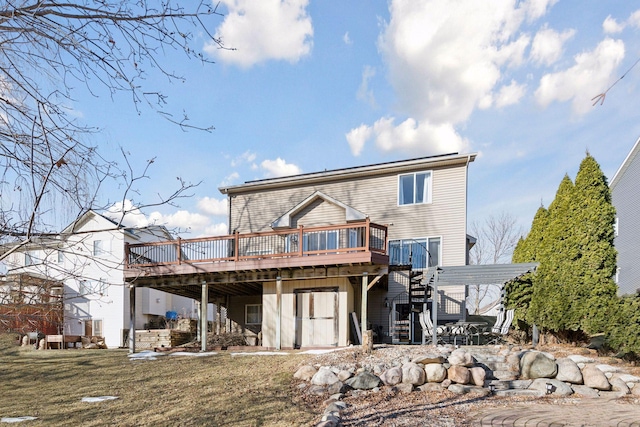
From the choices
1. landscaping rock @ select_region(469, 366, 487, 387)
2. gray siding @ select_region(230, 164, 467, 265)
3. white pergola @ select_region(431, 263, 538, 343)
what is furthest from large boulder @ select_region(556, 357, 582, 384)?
gray siding @ select_region(230, 164, 467, 265)

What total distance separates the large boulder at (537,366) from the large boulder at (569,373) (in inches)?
3.5

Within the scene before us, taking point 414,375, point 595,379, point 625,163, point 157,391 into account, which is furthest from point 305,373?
point 625,163

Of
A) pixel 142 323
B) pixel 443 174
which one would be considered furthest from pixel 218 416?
pixel 142 323

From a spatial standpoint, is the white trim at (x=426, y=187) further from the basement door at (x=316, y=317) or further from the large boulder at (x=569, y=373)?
the large boulder at (x=569, y=373)

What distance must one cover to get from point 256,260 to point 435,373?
6474 millimetres

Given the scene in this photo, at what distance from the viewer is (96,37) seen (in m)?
2.55

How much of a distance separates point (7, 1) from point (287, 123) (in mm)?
6742

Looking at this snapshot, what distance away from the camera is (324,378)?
327 inches

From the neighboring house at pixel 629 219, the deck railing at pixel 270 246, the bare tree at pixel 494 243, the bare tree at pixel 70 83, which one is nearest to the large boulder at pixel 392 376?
the deck railing at pixel 270 246

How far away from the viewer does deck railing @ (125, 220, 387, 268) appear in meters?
12.2

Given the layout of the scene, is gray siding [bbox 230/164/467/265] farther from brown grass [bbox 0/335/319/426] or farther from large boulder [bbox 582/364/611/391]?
large boulder [bbox 582/364/611/391]

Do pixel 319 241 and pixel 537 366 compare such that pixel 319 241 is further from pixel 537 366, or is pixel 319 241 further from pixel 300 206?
pixel 537 366

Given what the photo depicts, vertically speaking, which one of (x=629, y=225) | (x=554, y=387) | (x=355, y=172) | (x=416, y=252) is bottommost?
(x=554, y=387)

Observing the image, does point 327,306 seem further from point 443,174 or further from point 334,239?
point 443,174
